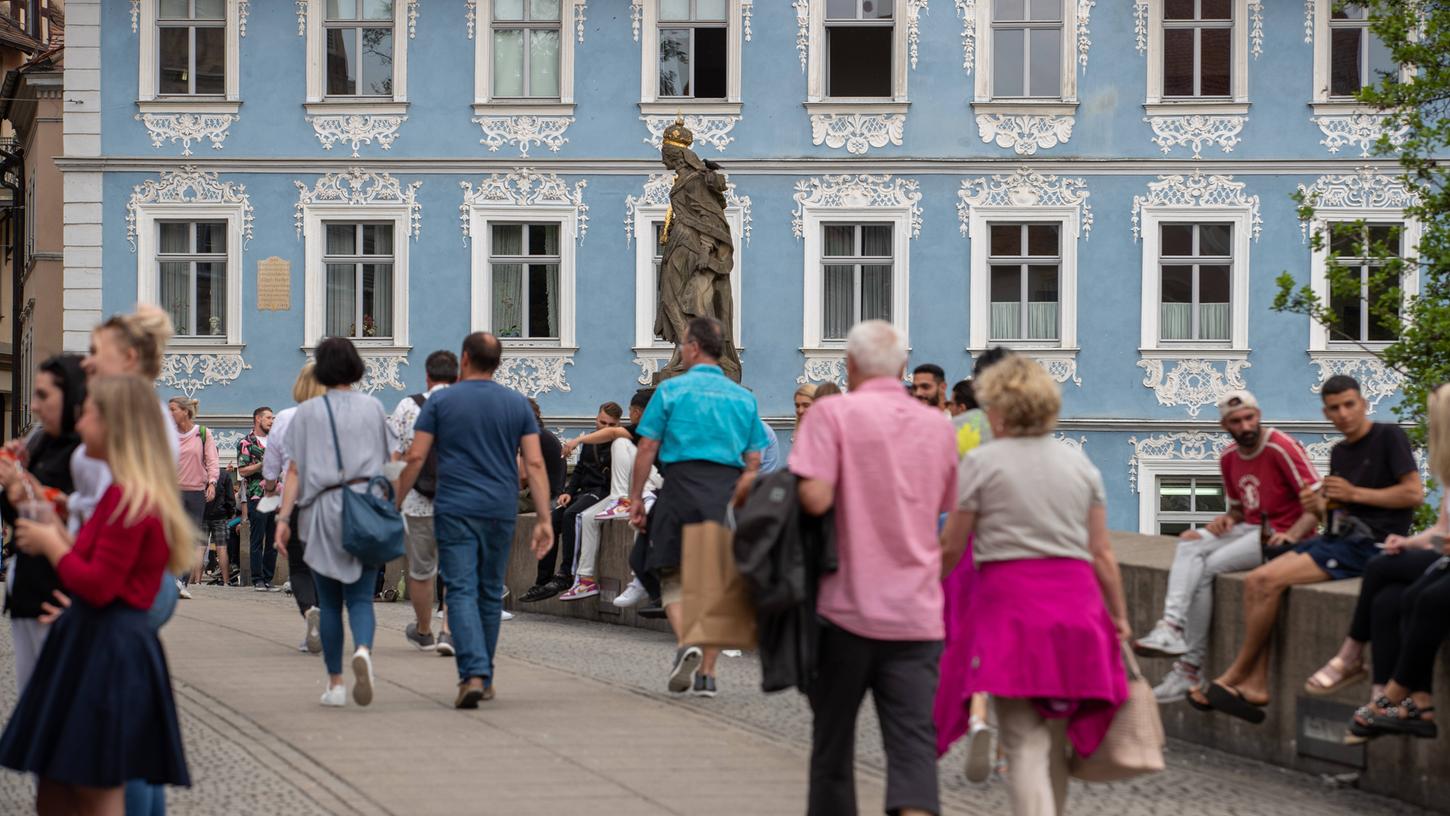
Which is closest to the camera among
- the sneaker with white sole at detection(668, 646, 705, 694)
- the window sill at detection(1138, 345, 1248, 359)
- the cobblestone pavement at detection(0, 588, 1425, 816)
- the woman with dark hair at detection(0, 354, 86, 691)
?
the woman with dark hair at detection(0, 354, 86, 691)

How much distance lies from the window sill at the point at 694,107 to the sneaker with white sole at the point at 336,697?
75.4 ft

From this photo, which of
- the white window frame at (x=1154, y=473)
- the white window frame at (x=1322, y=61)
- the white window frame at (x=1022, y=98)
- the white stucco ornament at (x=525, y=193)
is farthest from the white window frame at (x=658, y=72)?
the white window frame at (x=1322, y=61)

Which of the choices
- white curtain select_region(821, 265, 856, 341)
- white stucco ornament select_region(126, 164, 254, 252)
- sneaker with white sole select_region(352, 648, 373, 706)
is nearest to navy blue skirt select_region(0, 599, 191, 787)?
sneaker with white sole select_region(352, 648, 373, 706)

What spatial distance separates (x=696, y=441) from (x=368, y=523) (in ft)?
5.60

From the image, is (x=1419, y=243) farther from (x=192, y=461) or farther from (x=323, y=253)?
(x=323, y=253)

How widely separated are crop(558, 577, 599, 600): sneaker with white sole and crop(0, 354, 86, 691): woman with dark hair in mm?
11006

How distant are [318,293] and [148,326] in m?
27.1

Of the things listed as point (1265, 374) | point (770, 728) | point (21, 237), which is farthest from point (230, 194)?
point (770, 728)

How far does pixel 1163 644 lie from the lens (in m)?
10.7

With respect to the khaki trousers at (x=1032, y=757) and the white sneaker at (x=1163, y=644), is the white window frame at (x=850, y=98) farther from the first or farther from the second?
the khaki trousers at (x=1032, y=757)

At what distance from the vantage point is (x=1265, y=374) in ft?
110

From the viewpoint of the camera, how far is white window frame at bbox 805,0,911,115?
33781 mm

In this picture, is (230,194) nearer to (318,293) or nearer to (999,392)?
(318,293)

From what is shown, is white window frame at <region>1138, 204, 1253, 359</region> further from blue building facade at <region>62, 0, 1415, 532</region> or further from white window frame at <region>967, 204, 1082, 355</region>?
white window frame at <region>967, 204, 1082, 355</region>
